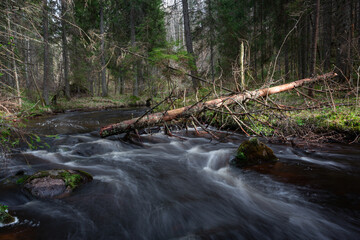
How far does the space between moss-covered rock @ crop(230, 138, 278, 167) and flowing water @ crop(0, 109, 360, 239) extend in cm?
20

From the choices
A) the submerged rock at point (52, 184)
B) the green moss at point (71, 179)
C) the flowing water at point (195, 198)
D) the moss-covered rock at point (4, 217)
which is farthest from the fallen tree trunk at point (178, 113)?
the moss-covered rock at point (4, 217)

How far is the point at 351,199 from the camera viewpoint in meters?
3.08

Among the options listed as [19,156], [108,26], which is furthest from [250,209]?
[108,26]

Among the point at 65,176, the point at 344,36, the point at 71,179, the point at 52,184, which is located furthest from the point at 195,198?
the point at 344,36

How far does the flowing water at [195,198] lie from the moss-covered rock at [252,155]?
197 millimetres

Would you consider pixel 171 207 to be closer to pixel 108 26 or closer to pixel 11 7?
pixel 11 7

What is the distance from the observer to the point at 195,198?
3.49 m

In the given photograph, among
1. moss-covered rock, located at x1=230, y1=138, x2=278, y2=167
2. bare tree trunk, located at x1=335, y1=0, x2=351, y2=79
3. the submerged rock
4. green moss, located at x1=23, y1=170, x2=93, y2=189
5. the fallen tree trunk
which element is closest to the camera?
the submerged rock

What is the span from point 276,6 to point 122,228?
1875 centimetres

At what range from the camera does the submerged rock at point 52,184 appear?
3219 millimetres

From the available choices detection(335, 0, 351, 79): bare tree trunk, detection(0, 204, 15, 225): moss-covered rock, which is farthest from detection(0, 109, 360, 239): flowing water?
detection(335, 0, 351, 79): bare tree trunk

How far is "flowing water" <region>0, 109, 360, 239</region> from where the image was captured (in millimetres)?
Result: 2631

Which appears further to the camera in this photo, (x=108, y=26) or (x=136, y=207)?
(x=108, y=26)

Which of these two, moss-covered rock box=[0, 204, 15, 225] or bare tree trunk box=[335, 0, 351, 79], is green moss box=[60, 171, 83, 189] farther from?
bare tree trunk box=[335, 0, 351, 79]
